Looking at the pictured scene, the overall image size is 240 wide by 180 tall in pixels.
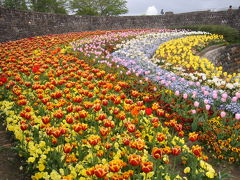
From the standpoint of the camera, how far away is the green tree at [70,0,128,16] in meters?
41.4

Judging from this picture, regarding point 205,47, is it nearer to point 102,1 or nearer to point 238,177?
point 238,177

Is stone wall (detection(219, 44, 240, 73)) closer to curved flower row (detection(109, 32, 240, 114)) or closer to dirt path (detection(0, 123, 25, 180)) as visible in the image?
curved flower row (detection(109, 32, 240, 114))

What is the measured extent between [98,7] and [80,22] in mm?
23595

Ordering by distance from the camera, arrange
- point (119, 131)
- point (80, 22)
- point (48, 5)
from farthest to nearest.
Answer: point (48, 5), point (80, 22), point (119, 131)

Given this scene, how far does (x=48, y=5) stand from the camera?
37281mm

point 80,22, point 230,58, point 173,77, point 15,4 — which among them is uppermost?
point 15,4

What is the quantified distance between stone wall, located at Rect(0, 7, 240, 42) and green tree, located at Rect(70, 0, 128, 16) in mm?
16413

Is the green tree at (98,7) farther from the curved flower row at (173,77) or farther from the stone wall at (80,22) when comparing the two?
the curved flower row at (173,77)

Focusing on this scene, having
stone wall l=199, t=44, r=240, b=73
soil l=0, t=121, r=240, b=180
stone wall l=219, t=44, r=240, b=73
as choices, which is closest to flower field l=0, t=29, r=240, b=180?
soil l=0, t=121, r=240, b=180

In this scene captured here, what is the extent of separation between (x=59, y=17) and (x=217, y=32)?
44.5ft

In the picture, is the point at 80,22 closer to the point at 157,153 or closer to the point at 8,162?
the point at 8,162

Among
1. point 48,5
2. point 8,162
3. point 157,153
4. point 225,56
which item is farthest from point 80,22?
point 157,153

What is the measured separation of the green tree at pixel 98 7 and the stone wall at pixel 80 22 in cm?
1641

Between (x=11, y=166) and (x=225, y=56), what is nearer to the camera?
(x=11, y=166)
